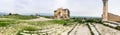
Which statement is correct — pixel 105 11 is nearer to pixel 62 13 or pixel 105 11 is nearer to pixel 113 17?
pixel 113 17

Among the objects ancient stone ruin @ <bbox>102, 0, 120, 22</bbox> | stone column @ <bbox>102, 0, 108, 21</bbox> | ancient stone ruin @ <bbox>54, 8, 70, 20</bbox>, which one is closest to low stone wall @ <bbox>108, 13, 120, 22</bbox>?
ancient stone ruin @ <bbox>102, 0, 120, 22</bbox>

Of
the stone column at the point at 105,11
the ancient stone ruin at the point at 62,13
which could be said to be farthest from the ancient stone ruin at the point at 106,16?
the ancient stone ruin at the point at 62,13

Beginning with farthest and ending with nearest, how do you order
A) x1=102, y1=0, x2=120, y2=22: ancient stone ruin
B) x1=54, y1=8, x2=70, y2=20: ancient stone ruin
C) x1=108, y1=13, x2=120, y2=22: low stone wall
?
x1=54, y1=8, x2=70, y2=20: ancient stone ruin
x1=108, y1=13, x2=120, y2=22: low stone wall
x1=102, y1=0, x2=120, y2=22: ancient stone ruin

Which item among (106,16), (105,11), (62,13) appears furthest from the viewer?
(62,13)

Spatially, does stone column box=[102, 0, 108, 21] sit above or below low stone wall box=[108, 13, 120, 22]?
above

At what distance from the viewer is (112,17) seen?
142ft

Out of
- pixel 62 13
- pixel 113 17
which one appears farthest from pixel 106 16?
pixel 62 13

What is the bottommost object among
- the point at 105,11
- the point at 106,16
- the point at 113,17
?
the point at 113,17

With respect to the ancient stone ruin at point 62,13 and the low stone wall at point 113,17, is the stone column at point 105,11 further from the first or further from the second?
the ancient stone ruin at point 62,13

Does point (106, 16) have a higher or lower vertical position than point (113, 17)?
higher

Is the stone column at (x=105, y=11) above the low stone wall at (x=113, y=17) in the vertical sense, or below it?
above

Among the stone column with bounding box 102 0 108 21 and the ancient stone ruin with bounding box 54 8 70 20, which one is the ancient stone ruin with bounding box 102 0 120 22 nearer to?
the stone column with bounding box 102 0 108 21

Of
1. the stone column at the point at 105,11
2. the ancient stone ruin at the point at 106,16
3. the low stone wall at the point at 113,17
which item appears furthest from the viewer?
the low stone wall at the point at 113,17

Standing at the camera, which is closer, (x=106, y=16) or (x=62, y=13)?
(x=106, y=16)
